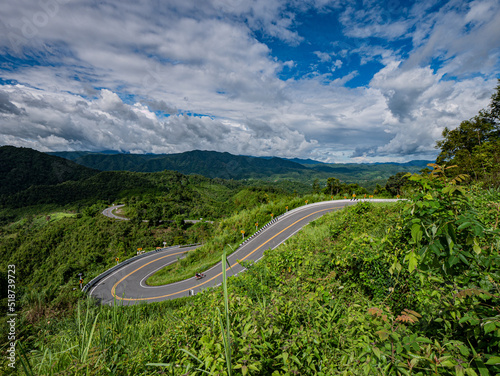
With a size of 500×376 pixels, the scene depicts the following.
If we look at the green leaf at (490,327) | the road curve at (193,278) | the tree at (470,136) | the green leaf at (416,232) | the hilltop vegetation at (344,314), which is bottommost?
the road curve at (193,278)

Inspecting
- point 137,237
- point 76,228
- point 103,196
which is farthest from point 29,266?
point 103,196

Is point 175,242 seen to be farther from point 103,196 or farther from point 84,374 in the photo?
point 103,196

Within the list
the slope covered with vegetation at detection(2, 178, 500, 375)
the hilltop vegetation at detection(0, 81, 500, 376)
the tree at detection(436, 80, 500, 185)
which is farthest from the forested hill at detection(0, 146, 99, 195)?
the tree at detection(436, 80, 500, 185)

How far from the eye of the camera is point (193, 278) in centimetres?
1952

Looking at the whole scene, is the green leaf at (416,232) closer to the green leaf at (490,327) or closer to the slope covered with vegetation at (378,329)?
the slope covered with vegetation at (378,329)

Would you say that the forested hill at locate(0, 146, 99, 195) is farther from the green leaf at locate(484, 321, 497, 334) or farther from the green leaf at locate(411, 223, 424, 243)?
the green leaf at locate(484, 321, 497, 334)

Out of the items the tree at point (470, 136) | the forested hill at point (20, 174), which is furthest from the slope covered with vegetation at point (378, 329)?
the forested hill at point (20, 174)

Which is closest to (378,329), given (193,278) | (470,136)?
(193,278)

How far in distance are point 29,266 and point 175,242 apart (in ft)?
127

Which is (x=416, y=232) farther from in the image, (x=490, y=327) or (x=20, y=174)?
(x=20, y=174)

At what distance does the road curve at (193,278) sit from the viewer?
1791cm

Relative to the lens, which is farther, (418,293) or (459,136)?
(459,136)

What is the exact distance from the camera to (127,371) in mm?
1867

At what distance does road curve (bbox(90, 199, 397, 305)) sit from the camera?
58.7 ft
